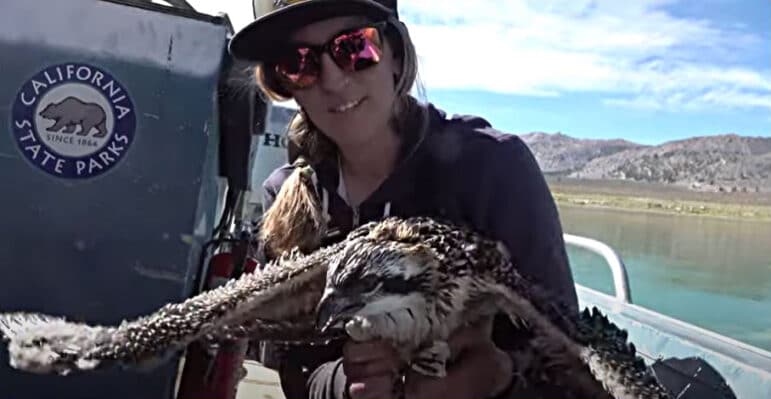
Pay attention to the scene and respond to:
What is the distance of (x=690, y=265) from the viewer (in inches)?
63.0

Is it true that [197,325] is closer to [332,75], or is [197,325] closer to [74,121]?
[332,75]

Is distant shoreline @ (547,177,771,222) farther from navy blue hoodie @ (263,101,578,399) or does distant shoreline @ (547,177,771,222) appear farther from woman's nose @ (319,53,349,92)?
woman's nose @ (319,53,349,92)

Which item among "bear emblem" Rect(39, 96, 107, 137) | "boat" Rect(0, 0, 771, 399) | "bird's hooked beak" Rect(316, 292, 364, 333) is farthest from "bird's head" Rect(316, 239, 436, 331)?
"bear emblem" Rect(39, 96, 107, 137)

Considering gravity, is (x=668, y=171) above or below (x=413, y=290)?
above

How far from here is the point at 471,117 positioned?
0.89 meters

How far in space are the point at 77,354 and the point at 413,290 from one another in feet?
1.03

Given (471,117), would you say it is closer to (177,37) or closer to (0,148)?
(177,37)

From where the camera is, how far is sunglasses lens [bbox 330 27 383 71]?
32.4 inches

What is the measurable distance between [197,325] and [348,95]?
251mm

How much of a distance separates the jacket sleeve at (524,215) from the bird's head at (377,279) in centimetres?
8

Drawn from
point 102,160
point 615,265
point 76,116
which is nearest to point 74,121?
point 76,116

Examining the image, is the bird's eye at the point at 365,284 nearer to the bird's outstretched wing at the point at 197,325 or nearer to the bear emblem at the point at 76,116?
the bird's outstretched wing at the point at 197,325

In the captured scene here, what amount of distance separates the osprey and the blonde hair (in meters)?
0.05

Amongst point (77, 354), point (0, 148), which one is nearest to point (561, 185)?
point (77, 354)
